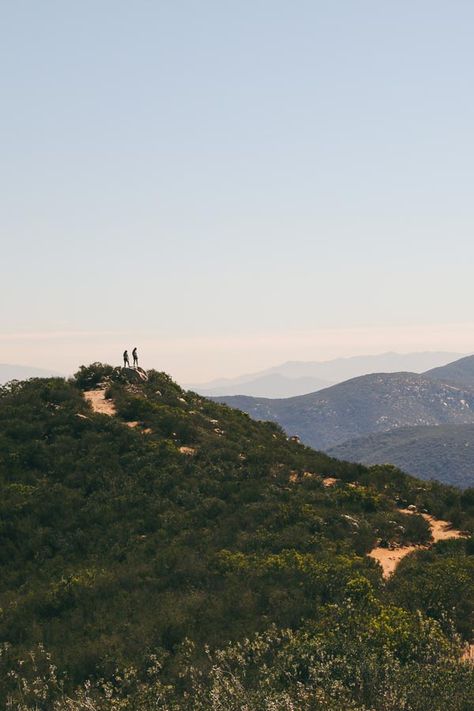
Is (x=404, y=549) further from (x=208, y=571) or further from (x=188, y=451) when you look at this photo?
(x=188, y=451)

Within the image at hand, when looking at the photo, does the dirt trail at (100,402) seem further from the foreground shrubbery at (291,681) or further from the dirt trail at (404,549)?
the foreground shrubbery at (291,681)

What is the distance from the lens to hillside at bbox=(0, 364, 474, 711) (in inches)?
645

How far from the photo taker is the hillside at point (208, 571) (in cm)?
1639

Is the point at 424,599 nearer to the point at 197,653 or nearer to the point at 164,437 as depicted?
the point at 197,653

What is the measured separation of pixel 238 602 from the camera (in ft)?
69.3

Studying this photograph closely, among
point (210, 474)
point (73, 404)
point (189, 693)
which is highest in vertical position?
point (73, 404)

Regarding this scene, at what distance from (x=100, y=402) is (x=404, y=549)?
947 inches

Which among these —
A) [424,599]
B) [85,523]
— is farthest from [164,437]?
[424,599]

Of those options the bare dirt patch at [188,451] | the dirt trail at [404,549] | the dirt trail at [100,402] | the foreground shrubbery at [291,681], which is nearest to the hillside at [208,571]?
the foreground shrubbery at [291,681]

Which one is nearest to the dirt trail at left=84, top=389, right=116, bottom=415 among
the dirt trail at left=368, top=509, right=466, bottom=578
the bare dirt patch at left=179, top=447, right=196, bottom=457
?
the bare dirt patch at left=179, top=447, right=196, bottom=457

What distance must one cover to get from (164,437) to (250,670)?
73.2 ft

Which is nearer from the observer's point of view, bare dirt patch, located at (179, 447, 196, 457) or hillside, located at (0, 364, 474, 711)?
hillside, located at (0, 364, 474, 711)

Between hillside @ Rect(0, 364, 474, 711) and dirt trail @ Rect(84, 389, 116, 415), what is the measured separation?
13.5 inches

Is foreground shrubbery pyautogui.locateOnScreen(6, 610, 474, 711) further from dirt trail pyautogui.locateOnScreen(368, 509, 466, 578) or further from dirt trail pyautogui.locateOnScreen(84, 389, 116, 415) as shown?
dirt trail pyautogui.locateOnScreen(84, 389, 116, 415)
